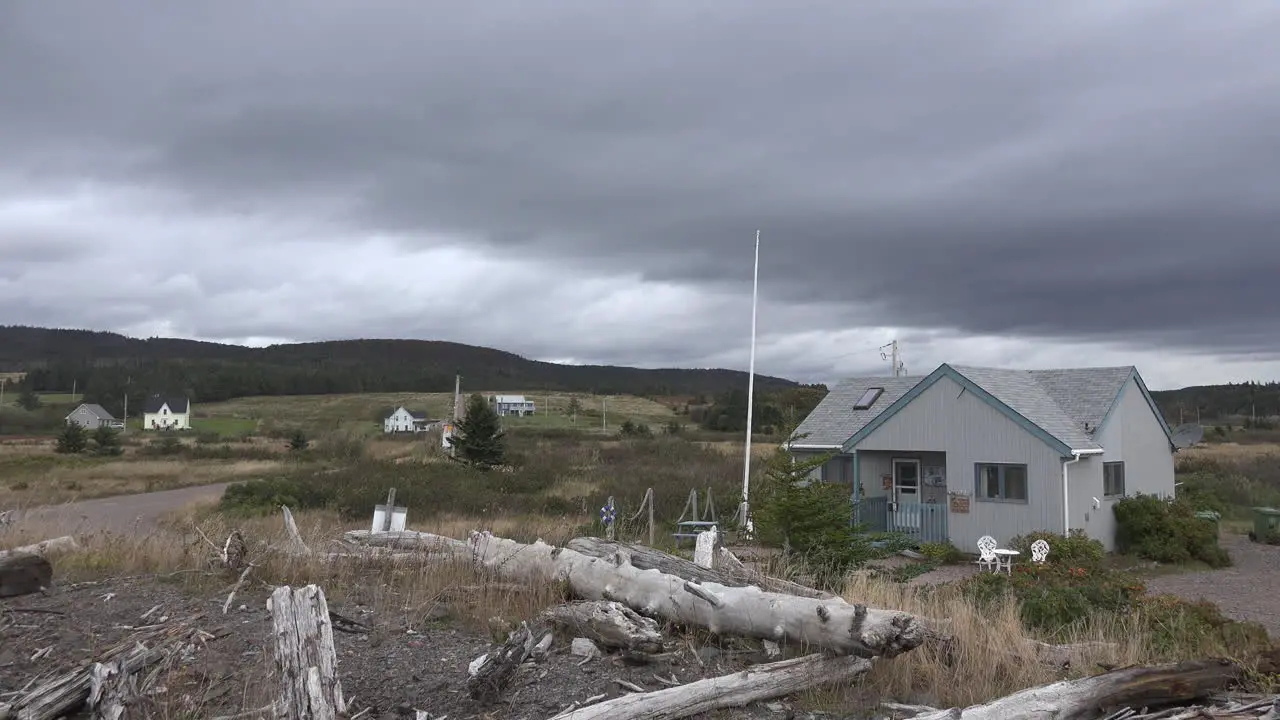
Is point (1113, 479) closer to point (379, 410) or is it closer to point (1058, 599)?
point (1058, 599)

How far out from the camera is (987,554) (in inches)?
747

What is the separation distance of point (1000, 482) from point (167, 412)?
321 ft

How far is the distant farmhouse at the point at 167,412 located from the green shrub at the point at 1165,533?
94720 mm

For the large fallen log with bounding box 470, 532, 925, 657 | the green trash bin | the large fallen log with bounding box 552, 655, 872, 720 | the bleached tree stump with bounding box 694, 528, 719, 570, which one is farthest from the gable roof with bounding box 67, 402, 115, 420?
the large fallen log with bounding box 552, 655, 872, 720

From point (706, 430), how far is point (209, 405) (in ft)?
219

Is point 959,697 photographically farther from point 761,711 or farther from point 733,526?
point 733,526

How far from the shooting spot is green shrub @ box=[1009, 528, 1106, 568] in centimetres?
1934

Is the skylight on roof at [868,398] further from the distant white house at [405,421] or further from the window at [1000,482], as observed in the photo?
the distant white house at [405,421]

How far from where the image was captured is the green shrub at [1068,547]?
19344mm

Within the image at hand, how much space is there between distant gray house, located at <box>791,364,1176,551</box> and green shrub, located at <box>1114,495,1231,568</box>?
0.37m

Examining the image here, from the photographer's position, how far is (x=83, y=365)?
137375 millimetres

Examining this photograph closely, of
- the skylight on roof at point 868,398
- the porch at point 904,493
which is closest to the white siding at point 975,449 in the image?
the porch at point 904,493

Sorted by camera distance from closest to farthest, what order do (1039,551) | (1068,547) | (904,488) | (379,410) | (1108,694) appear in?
(1108,694), (1039,551), (1068,547), (904,488), (379,410)

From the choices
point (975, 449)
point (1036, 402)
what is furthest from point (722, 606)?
→ point (1036, 402)
